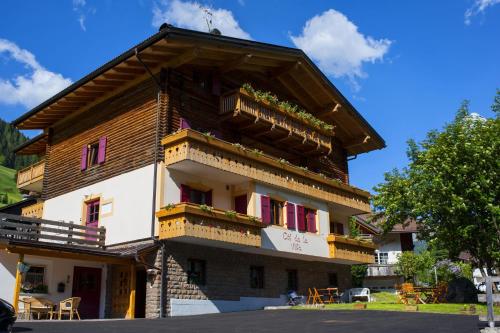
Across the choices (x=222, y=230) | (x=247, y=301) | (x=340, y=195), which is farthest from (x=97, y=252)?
(x=340, y=195)

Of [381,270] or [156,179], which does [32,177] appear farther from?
[381,270]

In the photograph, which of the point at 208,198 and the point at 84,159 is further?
the point at 84,159

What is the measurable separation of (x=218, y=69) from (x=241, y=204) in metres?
6.59

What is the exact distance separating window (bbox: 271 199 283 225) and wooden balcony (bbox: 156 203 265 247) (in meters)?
2.93

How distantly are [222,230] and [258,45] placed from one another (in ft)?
31.0

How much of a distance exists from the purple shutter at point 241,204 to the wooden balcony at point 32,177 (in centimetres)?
1217

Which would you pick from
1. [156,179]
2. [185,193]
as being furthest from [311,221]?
[156,179]

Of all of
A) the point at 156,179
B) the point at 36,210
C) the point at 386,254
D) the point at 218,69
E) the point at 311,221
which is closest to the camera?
the point at 156,179

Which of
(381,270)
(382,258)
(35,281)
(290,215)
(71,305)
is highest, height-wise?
(290,215)

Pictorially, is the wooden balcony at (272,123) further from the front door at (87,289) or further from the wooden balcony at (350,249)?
the front door at (87,289)

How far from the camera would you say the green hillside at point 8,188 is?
329ft

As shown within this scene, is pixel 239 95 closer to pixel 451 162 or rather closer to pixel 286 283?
pixel 286 283

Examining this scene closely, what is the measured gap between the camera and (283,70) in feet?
92.2

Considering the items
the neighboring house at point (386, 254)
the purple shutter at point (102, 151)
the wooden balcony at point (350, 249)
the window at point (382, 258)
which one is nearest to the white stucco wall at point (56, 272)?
the purple shutter at point (102, 151)
